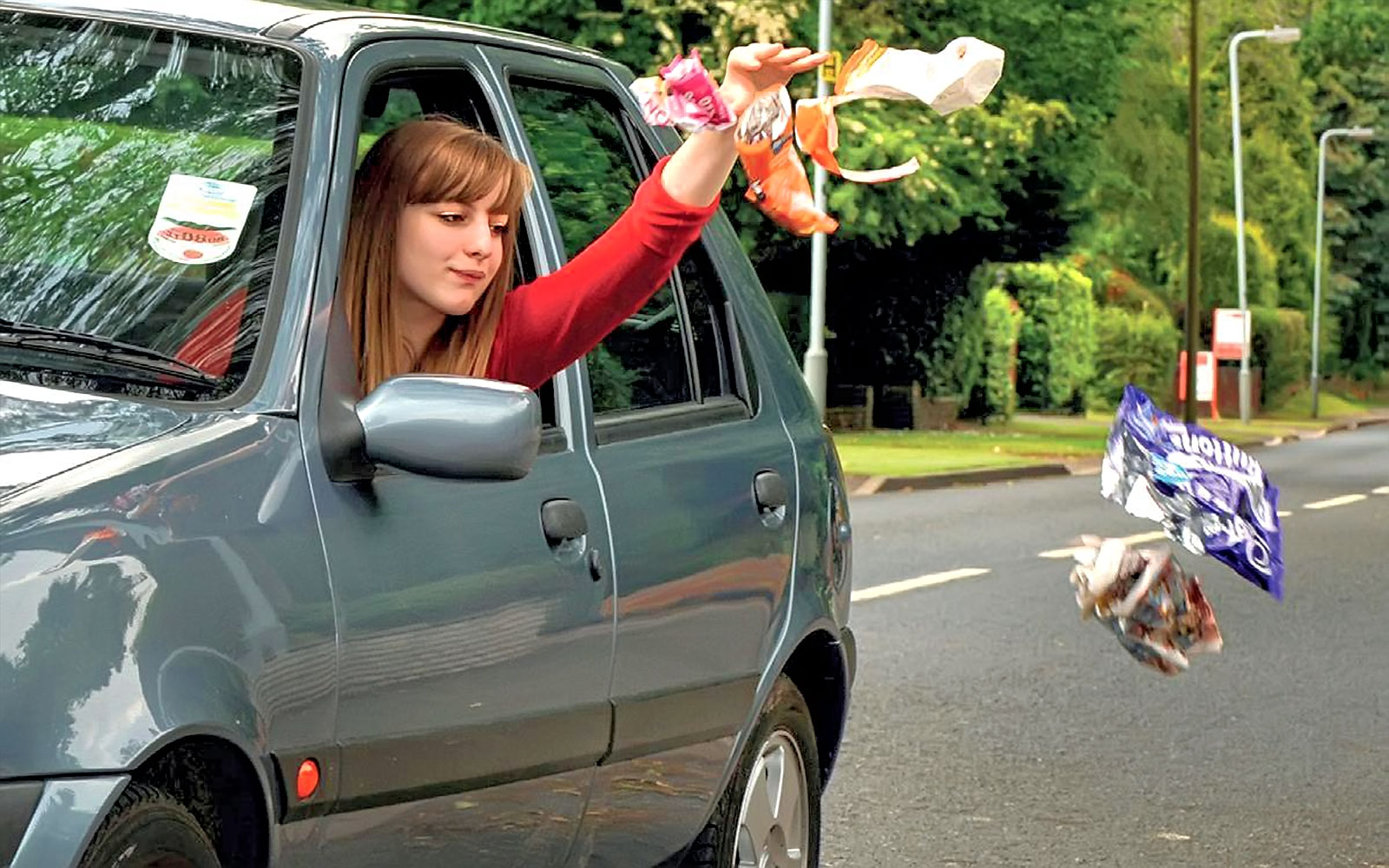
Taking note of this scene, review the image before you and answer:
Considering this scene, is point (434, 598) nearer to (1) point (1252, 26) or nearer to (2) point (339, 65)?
(2) point (339, 65)

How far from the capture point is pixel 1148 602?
4.04 metres

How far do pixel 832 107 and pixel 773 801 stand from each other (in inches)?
70.0

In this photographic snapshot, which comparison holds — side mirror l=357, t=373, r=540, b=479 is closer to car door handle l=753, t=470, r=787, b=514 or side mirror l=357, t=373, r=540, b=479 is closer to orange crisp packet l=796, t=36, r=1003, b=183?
orange crisp packet l=796, t=36, r=1003, b=183

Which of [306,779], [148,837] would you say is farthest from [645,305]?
[148,837]

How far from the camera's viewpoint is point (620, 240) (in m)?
4.27

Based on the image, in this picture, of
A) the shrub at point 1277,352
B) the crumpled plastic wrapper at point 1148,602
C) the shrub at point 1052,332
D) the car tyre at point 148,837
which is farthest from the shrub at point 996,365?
the car tyre at point 148,837

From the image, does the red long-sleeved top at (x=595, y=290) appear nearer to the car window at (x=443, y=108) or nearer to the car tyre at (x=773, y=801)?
the car window at (x=443, y=108)

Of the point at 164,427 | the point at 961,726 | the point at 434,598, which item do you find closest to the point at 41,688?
the point at 164,427

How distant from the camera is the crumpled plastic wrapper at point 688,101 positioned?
3.85 meters

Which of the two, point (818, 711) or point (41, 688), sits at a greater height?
point (41, 688)

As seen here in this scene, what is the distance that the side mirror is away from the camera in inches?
148

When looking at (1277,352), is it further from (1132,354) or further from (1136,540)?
(1136,540)

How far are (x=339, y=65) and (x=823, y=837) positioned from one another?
3862mm

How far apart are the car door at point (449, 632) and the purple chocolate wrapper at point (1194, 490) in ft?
2.79
